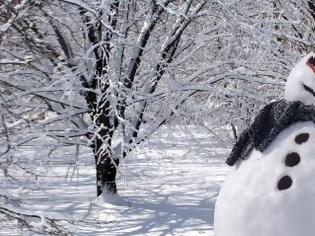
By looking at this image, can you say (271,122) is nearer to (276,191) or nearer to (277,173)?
(277,173)

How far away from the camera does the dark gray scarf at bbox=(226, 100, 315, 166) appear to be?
3320 mm

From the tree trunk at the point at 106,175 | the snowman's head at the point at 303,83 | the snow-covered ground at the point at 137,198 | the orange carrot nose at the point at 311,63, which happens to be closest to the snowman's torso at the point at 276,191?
the snowman's head at the point at 303,83

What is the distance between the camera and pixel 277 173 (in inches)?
126

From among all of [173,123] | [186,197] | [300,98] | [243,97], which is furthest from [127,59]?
[300,98]

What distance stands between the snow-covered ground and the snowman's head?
11.2 feet

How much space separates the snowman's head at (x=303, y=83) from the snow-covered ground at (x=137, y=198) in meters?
3.41

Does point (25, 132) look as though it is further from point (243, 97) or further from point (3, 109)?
point (243, 97)

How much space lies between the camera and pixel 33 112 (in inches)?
353

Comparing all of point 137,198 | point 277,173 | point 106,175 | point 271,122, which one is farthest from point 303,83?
point 137,198

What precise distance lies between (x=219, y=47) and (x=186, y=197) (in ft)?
9.45

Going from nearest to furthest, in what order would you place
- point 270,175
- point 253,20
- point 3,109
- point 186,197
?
point 270,175
point 3,109
point 253,20
point 186,197

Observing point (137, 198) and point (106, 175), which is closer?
point (106, 175)

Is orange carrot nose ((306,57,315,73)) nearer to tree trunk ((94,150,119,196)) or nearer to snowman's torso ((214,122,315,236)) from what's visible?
snowman's torso ((214,122,315,236))

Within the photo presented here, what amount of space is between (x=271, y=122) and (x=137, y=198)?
245 inches
